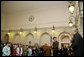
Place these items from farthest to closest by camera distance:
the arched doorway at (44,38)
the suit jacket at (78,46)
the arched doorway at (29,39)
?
1. the arched doorway at (29,39)
2. the arched doorway at (44,38)
3. the suit jacket at (78,46)

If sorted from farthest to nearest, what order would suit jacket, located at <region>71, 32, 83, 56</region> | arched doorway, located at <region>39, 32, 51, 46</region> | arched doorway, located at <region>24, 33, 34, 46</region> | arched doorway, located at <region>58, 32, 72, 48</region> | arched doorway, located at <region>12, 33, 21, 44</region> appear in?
arched doorway, located at <region>12, 33, 21, 44</region>
arched doorway, located at <region>24, 33, 34, 46</region>
arched doorway, located at <region>39, 32, 51, 46</region>
arched doorway, located at <region>58, 32, 72, 48</region>
suit jacket, located at <region>71, 32, 83, 56</region>

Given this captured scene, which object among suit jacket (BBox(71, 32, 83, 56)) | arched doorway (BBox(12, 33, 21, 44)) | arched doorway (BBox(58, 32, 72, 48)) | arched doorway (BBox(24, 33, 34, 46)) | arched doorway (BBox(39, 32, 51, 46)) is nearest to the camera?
suit jacket (BBox(71, 32, 83, 56))

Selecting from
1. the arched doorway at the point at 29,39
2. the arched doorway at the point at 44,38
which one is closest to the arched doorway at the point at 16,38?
the arched doorway at the point at 29,39

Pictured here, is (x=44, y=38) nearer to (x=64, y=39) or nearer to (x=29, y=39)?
(x=29, y=39)

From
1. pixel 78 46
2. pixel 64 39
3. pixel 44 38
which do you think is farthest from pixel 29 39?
pixel 78 46

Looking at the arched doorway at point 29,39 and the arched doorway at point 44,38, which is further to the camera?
the arched doorway at point 29,39

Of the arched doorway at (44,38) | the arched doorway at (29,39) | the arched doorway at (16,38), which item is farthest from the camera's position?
the arched doorway at (16,38)

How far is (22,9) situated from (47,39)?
6.84 m

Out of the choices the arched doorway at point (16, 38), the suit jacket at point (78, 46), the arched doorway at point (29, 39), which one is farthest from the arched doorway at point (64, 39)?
the suit jacket at point (78, 46)

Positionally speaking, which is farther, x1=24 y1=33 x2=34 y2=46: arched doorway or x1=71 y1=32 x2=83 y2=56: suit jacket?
x1=24 y1=33 x2=34 y2=46: arched doorway

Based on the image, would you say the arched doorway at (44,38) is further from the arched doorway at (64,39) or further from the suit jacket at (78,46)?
the suit jacket at (78,46)

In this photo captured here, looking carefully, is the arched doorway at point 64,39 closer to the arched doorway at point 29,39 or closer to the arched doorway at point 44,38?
the arched doorway at point 44,38

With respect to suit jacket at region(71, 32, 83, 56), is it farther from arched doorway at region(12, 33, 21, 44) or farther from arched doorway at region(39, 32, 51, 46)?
arched doorway at region(12, 33, 21, 44)

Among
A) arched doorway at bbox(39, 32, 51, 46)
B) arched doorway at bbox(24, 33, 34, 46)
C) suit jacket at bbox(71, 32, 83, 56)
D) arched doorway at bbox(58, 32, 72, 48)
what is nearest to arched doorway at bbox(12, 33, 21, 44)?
arched doorway at bbox(24, 33, 34, 46)
